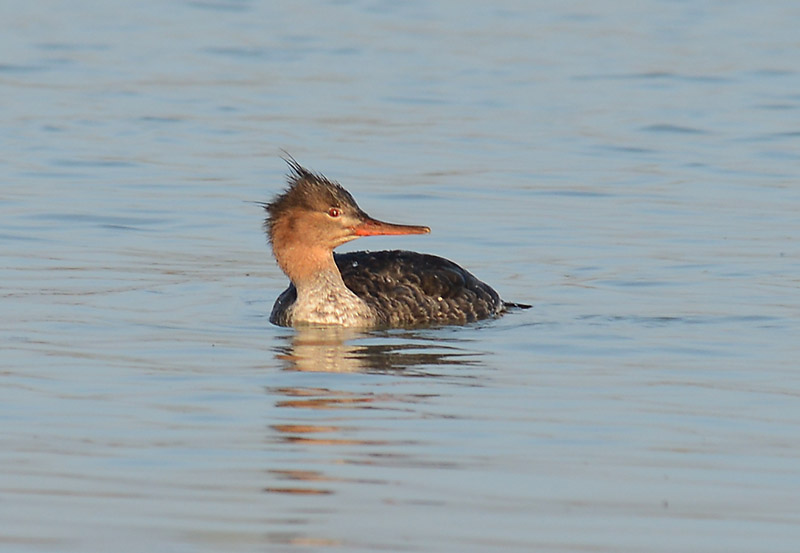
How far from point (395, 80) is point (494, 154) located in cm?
491

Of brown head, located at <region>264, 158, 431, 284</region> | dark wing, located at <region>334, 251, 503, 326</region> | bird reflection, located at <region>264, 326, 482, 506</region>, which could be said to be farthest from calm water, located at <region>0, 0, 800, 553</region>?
brown head, located at <region>264, 158, 431, 284</region>

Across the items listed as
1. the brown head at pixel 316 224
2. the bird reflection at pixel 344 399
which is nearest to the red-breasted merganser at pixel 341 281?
the brown head at pixel 316 224

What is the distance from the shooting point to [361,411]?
784cm

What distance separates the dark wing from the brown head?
31 centimetres

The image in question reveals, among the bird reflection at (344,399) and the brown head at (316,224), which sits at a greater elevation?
the brown head at (316,224)

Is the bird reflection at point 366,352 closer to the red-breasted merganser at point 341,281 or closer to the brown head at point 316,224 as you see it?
the red-breasted merganser at point 341,281

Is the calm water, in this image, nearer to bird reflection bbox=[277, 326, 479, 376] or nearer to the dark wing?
bird reflection bbox=[277, 326, 479, 376]

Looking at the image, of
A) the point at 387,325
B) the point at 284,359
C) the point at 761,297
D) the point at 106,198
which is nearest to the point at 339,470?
the point at 284,359

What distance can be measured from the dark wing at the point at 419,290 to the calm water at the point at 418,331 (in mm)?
309

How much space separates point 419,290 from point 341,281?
1.65 feet

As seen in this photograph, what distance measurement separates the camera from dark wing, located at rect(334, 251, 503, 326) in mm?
10836

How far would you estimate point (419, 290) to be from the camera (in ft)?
35.8

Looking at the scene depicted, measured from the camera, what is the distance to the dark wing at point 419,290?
427 inches

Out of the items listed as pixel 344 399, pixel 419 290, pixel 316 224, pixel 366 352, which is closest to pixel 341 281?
pixel 316 224
